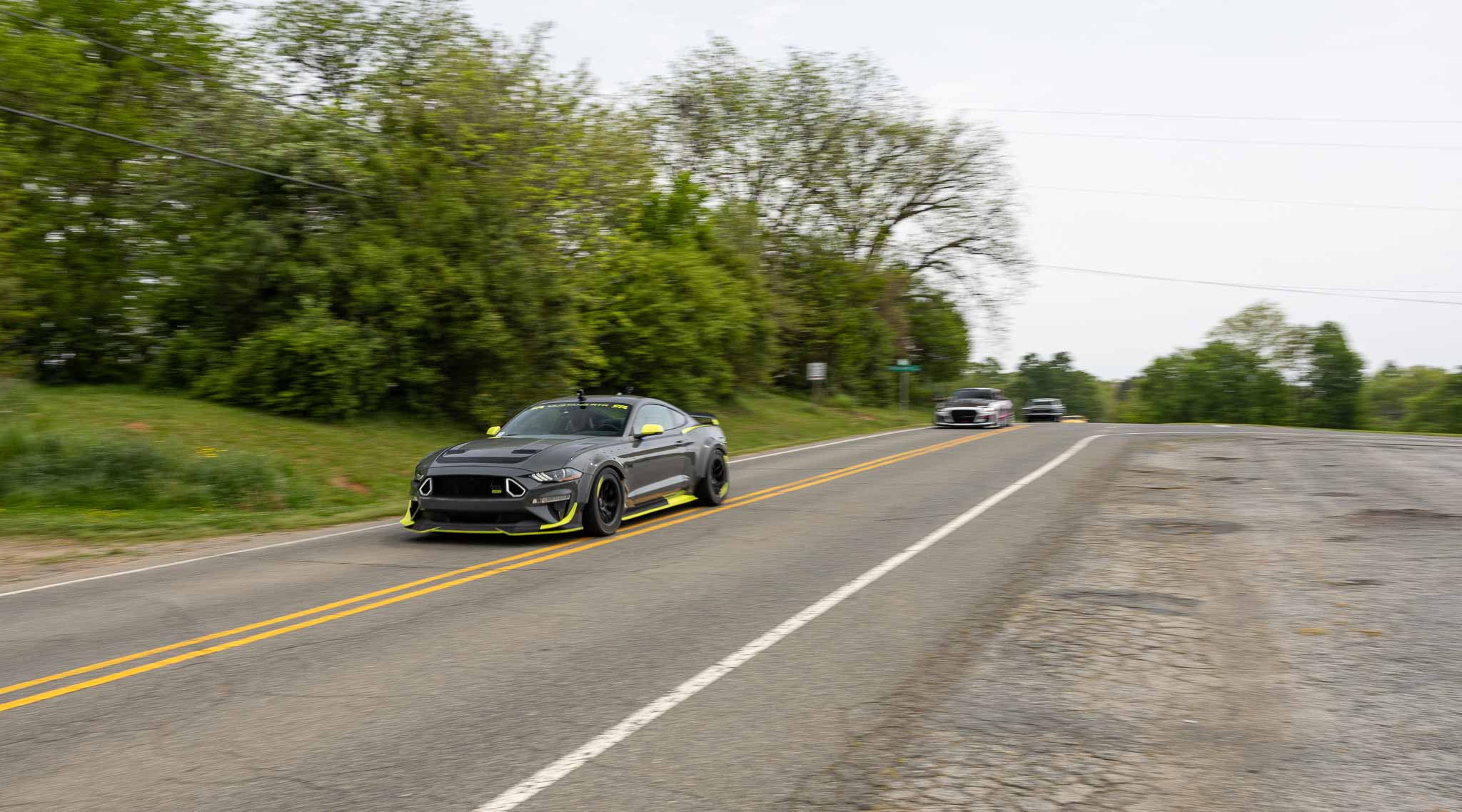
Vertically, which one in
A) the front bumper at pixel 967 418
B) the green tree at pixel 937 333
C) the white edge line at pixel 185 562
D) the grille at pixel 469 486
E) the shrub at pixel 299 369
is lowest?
the white edge line at pixel 185 562

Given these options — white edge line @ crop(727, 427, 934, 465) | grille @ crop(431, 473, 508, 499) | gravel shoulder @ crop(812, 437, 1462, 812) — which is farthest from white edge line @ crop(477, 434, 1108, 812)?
white edge line @ crop(727, 427, 934, 465)

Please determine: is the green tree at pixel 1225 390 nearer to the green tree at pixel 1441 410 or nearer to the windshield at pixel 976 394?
the green tree at pixel 1441 410

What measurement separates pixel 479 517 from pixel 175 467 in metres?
6.88

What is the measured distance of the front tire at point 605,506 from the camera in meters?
10.9

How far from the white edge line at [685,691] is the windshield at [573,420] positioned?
3.77 meters

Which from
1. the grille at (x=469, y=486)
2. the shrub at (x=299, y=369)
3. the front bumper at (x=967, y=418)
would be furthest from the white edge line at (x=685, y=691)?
the front bumper at (x=967, y=418)

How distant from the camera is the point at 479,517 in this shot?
34.4ft

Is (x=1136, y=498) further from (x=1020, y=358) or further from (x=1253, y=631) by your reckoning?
(x=1020, y=358)

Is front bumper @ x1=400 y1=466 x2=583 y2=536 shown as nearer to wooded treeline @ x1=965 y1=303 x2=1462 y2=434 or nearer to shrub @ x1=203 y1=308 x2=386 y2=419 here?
shrub @ x1=203 y1=308 x2=386 y2=419

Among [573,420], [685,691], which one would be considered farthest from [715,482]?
[685,691]

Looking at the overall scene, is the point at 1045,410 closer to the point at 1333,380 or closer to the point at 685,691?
the point at 685,691

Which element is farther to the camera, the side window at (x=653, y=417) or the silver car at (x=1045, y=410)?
the silver car at (x=1045, y=410)

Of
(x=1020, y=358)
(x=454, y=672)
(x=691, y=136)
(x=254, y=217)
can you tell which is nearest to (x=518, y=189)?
(x=254, y=217)

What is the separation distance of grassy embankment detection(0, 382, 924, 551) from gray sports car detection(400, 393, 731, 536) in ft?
9.51
